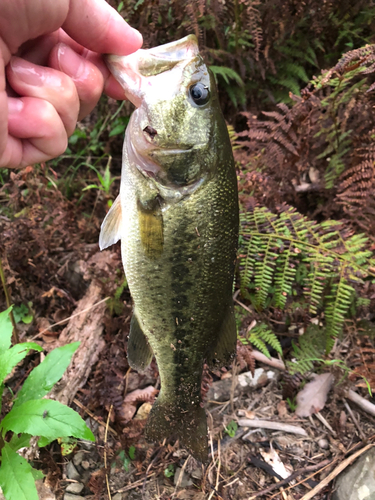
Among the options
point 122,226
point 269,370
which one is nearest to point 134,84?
point 122,226

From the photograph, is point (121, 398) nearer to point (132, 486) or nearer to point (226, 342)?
point (132, 486)

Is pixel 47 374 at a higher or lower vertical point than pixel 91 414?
higher

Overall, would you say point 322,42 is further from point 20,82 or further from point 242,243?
point 20,82

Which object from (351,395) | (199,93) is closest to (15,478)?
(199,93)

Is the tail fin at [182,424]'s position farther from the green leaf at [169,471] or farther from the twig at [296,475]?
the twig at [296,475]

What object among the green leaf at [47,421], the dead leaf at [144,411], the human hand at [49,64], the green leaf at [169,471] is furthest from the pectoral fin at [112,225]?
the green leaf at [169,471]

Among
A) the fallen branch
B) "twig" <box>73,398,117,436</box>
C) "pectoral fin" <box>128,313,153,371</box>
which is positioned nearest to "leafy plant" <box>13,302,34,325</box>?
the fallen branch
